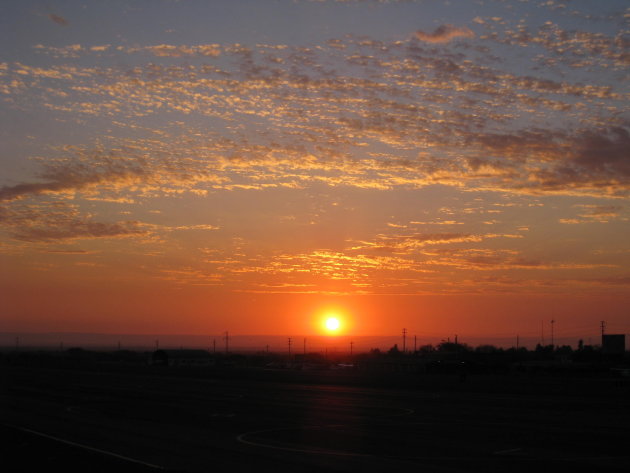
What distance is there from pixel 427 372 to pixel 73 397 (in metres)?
53.0

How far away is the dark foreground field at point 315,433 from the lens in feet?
61.6

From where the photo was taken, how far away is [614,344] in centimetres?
10962

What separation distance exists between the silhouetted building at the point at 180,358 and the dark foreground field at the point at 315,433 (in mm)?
87519

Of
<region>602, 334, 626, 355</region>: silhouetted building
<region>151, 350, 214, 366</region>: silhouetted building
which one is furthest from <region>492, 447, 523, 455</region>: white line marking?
<region>151, 350, 214, 366</region>: silhouetted building

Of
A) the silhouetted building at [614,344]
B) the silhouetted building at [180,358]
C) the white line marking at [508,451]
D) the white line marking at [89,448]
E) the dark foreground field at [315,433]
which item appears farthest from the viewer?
the silhouetted building at [180,358]

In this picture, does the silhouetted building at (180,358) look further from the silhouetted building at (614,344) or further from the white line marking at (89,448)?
the white line marking at (89,448)

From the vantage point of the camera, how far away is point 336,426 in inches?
1080

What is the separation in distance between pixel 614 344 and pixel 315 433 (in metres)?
95.1

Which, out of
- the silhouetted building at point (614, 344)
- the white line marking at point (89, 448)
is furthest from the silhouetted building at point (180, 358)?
the white line marking at point (89, 448)

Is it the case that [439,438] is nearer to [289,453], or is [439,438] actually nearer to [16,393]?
[289,453]

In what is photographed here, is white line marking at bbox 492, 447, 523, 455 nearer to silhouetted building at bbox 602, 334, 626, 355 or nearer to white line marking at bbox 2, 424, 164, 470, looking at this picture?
white line marking at bbox 2, 424, 164, 470

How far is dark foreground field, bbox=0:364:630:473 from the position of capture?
1878 centimetres

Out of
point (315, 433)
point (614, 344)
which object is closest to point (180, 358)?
point (614, 344)

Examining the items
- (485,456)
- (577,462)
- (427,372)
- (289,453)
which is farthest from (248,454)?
(427,372)
